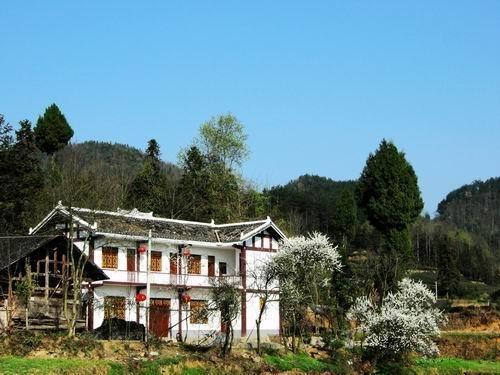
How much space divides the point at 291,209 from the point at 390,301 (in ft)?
192

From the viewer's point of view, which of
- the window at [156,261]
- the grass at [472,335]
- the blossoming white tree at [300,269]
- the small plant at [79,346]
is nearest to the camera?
the small plant at [79,346]

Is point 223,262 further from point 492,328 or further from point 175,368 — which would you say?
point 492,328

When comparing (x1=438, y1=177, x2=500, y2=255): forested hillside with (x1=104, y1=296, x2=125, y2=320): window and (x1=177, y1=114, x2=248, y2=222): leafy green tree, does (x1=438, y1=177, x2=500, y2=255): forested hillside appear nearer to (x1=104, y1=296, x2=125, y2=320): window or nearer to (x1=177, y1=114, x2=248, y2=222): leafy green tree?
(x1=177, y1=114, x2=248, y2=222): leafy green tree

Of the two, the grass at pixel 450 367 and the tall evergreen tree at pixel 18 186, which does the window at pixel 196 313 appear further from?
the tall evergreen tree at pixel 18 186

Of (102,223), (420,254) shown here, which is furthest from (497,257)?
(102,223)

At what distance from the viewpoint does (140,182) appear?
209ft

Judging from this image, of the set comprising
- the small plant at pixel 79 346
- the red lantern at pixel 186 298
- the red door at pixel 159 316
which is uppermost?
the red lantern at pixel 186 298

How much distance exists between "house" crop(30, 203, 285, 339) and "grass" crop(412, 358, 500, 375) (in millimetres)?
8474

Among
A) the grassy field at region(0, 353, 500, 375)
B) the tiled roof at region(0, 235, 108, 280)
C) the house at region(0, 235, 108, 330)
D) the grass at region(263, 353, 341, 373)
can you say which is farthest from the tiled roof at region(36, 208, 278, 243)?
the grassy field at region(0, 353, 500, 375)

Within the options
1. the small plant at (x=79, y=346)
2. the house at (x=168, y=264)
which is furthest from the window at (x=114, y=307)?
the small plant at (x=79, y=346)

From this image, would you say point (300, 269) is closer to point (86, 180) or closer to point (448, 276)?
point (86, 180)

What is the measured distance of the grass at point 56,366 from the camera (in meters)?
25.8

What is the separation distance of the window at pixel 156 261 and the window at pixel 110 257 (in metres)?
2.25

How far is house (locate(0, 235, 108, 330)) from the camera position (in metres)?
31.8
